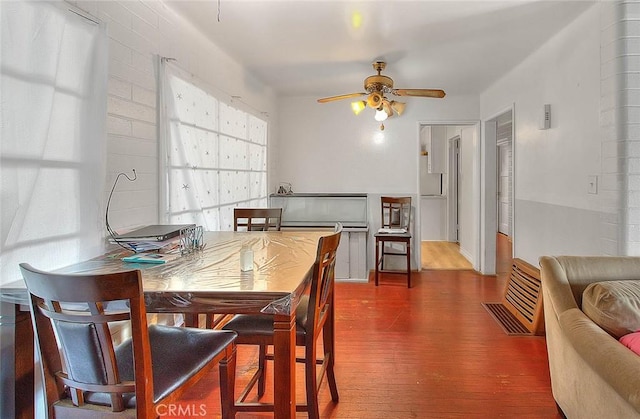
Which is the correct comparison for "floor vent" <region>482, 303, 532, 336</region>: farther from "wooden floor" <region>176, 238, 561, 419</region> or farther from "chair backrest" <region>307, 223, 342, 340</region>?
"chair backrest" <region>307, 223, 342, 340</region>

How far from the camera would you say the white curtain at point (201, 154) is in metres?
2.49

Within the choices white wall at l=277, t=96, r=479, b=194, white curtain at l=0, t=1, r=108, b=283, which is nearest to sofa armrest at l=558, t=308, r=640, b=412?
white curtain at l=0, t=1, r=108, b=283

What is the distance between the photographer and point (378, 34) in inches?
118

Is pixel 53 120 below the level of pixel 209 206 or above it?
above

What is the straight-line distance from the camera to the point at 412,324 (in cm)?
330

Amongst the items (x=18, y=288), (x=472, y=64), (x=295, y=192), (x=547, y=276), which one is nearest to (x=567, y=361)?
(x=547, y=276)

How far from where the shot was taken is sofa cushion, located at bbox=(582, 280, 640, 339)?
1.63m

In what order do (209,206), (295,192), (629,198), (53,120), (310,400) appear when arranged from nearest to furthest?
(53,120)
(310,400)
(629,198)
(209,206)
(295,192)

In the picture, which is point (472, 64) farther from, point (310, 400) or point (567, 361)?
point (310, 400)

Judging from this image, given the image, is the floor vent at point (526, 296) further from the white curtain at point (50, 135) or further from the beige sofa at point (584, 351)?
the white curtain at point (50, 135)

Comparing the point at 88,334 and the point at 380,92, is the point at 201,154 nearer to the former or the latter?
the point at 380,92

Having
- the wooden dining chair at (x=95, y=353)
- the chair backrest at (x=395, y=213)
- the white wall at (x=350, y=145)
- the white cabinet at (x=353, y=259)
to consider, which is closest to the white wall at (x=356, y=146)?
the white wall at (x=350, y=145)

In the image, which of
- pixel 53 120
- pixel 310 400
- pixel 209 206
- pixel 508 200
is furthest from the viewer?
pixel 508 200

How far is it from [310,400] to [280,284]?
69 centimetres
